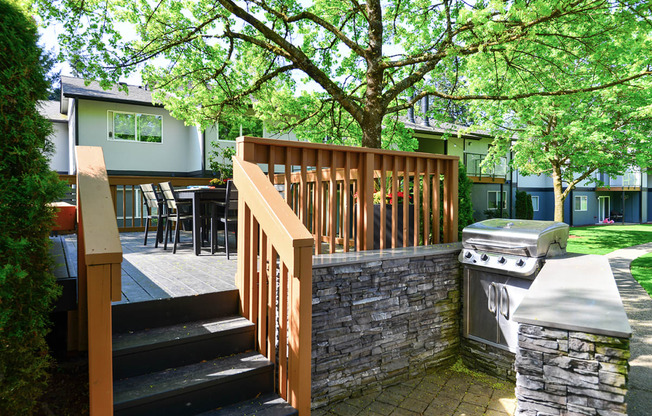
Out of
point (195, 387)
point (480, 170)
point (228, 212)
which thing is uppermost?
point (480, 170)

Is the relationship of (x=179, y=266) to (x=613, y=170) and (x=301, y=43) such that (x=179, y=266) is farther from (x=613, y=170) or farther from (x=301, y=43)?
(x=613, y=170)

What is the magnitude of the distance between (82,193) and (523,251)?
3473 mm

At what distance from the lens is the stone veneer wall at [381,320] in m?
2.99

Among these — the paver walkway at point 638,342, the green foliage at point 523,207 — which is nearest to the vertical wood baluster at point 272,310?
the paver walkway at point 638,342

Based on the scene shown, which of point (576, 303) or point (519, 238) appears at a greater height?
point (519, 238)

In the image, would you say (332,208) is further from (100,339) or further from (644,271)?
Result: (644,271)

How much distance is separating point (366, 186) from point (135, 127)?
40.7 feet

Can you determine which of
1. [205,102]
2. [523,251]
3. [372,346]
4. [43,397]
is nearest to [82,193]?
[43,397]

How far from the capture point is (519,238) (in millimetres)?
3496

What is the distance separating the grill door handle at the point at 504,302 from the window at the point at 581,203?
82.9ft

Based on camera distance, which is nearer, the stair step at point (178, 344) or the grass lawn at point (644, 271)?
the stair step at point (178, 344)

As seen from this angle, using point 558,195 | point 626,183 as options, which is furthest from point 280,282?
point 626,183

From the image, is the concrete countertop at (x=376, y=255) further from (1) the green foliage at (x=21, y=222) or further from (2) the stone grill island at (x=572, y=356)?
(1) the green foliage at (x=21, y=222)

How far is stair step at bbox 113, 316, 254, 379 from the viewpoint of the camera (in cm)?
244
